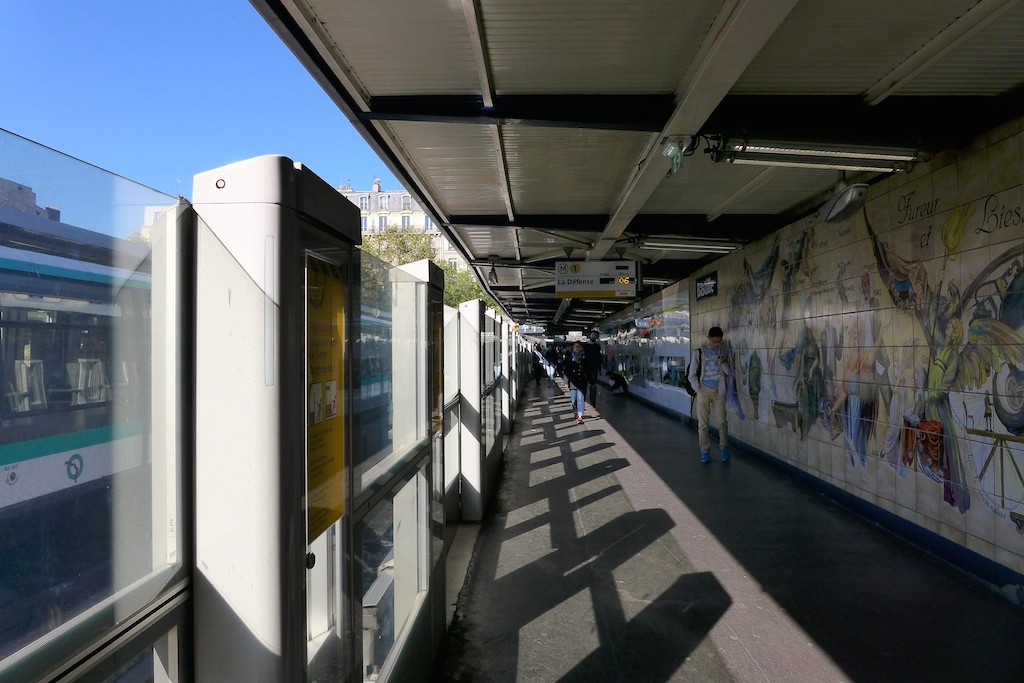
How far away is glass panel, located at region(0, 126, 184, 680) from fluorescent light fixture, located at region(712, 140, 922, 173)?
4.44m

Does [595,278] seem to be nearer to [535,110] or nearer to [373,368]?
[535,110]

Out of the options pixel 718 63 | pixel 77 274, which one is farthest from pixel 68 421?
pixel 718 63

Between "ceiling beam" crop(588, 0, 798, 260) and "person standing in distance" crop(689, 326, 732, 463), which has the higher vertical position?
"ceiling beam" crop(588, 0, 798, 260)

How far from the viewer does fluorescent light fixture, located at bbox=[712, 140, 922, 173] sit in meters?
4.86

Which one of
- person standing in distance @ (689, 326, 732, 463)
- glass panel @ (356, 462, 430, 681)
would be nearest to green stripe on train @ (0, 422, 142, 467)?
glass panel @ (356, 462, 430, 681)

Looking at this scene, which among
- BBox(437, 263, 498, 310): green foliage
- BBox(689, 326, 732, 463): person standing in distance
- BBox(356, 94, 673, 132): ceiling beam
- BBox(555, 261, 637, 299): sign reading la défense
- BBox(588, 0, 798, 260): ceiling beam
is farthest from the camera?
BBox(437, 263, 498, 310): green foliage

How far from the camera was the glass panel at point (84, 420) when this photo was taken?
1033 mm

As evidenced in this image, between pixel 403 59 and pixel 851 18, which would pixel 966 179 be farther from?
pixel 403 59

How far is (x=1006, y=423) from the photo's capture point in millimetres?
4410

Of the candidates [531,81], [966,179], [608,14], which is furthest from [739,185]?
[608,14]

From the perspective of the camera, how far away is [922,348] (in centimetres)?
543

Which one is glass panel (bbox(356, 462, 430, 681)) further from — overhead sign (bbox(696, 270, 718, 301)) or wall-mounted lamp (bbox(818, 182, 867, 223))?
overhead sign (bbox(696, 270, 718, 301))

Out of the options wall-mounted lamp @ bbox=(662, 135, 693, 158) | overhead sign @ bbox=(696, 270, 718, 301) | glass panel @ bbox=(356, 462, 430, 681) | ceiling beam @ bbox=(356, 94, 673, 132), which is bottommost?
glass panel @ bbox=(356, 462, 430, 681)

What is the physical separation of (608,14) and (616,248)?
771 cm
